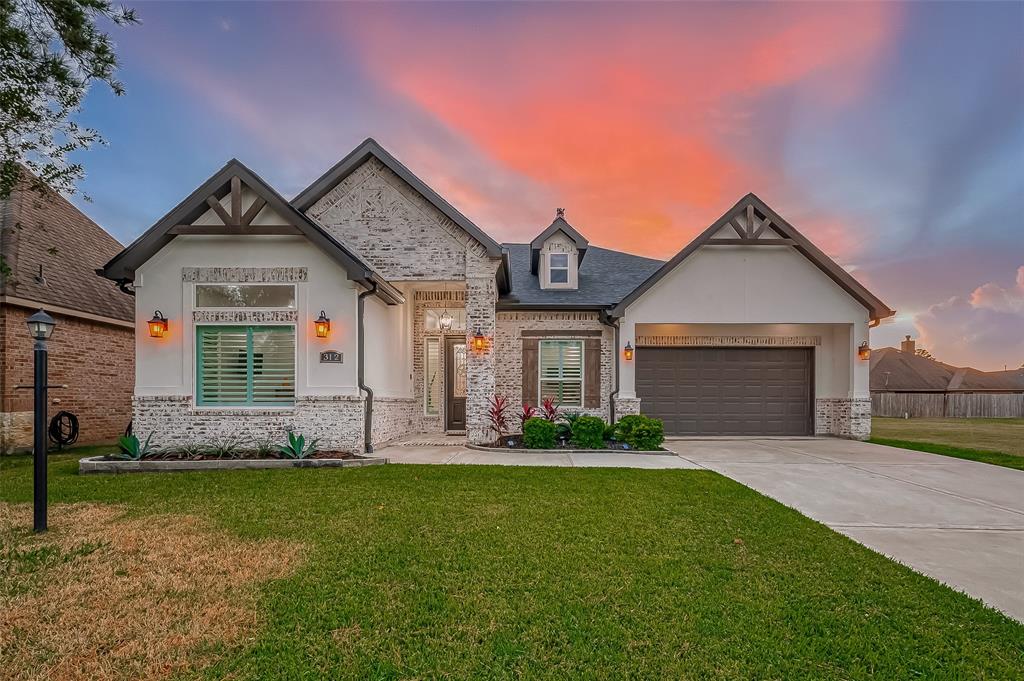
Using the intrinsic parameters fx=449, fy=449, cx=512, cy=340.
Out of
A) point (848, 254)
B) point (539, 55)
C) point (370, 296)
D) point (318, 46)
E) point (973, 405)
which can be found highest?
point (318, 46)

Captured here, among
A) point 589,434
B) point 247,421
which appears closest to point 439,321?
point 589,434

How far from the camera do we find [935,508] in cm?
570

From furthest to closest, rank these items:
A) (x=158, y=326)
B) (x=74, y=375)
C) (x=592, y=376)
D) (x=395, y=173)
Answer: (x=592, y=376) → (x=74, y=375) → (x=395, y=173) → (x=158, y=326)

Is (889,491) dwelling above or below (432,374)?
below

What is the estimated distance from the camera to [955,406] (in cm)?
2298

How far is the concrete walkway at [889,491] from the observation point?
4.05m

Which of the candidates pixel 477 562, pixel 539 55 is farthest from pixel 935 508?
pixel 539 55

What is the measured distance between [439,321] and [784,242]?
938 centimetres

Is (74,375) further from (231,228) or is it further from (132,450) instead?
(231,228)

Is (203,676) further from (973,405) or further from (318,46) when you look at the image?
(973,405)

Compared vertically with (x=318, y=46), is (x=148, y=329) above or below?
below

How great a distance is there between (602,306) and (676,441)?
4.05m

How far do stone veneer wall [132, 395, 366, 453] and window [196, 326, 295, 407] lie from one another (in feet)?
0.83

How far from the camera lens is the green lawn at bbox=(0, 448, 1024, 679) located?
2.56 m
